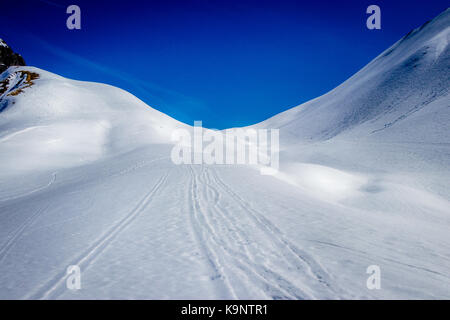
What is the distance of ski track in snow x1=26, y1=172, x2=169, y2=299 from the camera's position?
3.26 m

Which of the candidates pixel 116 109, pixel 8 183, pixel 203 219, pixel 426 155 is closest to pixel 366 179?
pixel 426 155

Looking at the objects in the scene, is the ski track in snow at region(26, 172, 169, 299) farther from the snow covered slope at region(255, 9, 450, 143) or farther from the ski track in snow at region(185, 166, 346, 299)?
the snow covered slope at region(255, 9, 450, 143)

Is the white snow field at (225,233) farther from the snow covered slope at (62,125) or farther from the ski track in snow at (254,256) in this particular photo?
the snow covered slope at (62,125)

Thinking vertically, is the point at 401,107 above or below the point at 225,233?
above

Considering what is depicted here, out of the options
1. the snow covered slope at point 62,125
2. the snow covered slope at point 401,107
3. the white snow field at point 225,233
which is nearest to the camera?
the white snow field at point 225,233

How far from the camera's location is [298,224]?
19.4ft

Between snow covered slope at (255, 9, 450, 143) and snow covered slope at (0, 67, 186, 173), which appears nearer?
snow covered slope at (0, 67, 186, 173)

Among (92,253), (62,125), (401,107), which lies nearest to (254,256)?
(92,253)

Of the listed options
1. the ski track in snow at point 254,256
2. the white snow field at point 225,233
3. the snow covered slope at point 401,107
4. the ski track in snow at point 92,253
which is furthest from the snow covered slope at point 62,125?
the snow covered slope at point 401,107

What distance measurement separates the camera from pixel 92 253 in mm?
4391

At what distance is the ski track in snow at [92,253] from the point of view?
3259 mm

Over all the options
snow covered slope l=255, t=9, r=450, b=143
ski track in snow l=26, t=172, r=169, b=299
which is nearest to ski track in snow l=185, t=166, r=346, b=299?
ski track in snow l=26, t=172, r=169, b=299

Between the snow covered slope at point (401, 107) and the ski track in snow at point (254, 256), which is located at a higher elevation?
the snow covered slope at point (401, 107)

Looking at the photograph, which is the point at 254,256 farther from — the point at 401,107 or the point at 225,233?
the point at 401,107
